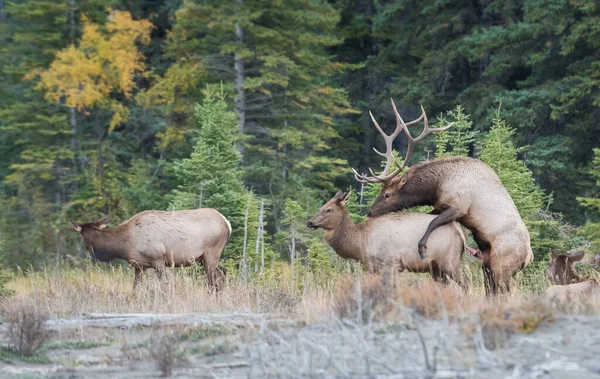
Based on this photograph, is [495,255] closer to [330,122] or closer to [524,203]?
[524,203]

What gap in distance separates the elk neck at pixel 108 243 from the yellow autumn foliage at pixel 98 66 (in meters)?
15.9

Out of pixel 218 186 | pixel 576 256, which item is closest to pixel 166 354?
pixel 576 256

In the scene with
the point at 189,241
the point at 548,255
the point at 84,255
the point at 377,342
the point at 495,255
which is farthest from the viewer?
the point at 84,255

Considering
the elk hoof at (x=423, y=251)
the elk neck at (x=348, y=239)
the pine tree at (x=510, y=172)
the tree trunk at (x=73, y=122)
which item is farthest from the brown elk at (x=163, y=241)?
the tree trunk at (x=73, y=122)

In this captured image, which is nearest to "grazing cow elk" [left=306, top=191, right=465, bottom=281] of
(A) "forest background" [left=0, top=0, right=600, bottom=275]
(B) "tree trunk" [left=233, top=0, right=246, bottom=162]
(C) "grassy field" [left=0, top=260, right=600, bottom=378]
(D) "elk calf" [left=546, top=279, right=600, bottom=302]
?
(C) "grassy field" [left=0, top=260, right=600, bottom=378]

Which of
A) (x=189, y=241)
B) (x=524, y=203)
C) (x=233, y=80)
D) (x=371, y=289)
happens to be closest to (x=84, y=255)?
(x=233, y=80)

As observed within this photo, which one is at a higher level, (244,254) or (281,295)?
(281,295)

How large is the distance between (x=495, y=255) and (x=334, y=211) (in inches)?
80.7

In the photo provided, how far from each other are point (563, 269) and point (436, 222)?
3034 mm

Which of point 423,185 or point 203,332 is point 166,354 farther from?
point 423,185

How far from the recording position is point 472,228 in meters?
11.8

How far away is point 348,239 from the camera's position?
12.0m

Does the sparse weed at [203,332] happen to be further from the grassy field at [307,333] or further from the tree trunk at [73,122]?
the tree trunk at [73,122]

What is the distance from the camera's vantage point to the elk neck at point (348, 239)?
1191 cm
